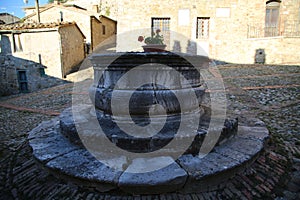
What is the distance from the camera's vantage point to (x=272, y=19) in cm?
1616

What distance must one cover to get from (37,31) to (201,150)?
14.5 metres

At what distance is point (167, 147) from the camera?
202 cm

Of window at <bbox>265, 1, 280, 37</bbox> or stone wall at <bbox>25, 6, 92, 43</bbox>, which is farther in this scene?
window at <bbox>265, 1, 280, 37</bbox>

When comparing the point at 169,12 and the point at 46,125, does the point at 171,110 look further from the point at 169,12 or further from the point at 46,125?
the point at 169,12

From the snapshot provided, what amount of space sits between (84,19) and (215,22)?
33.6ft

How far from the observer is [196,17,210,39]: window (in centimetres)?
1576

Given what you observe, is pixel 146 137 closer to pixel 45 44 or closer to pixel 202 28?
pixel 45 44

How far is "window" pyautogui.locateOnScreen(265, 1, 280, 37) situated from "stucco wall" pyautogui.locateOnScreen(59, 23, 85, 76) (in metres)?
15.1

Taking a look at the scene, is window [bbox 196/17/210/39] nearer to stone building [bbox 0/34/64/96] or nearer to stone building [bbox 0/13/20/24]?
stone building [bbox 0/34/64/96]

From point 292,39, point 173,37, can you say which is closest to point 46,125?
point 173,37

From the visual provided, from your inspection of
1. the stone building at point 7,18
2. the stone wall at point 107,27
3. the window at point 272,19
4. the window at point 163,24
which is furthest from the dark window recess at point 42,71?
the stone building at point 7,18

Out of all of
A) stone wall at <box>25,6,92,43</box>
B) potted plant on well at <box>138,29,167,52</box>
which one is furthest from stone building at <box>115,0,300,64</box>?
potted plant on well at <box>138,29,167,52</box>

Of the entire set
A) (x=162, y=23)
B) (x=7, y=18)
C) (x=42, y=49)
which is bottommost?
(x=42, y=49)

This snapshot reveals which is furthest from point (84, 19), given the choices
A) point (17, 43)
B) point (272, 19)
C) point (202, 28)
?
point (272, 19)
